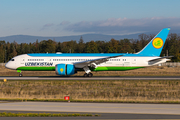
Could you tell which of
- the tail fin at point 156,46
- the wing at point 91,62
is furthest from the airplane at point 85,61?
the tail fin at point 156,46

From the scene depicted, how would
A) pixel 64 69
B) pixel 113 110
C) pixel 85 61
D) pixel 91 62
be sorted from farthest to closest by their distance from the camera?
pixel 91 62
pixel 85 61
pixel 64 69
pixel 113 110

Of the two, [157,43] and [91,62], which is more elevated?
[157,43]

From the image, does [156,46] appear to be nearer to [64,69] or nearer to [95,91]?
[64,69]

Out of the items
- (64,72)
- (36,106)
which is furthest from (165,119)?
(64,72)

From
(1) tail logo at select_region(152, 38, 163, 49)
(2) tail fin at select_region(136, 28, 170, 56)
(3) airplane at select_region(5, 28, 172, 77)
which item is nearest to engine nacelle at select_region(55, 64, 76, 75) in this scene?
(3) airplane at select_region(5, 28, 172, 77)

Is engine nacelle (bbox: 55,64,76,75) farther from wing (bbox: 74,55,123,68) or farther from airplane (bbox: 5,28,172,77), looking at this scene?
wing (bbox: 74,55,123,68)

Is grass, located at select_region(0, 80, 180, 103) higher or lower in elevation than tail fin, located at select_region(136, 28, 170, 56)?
lower


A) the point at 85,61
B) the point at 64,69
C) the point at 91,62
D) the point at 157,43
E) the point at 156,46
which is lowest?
the point at 64,69

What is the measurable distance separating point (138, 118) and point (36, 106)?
7225 millimetres

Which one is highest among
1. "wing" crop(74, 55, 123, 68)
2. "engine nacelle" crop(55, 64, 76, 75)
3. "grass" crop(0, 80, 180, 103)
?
"wing" crop(74, 55, 123, 68)

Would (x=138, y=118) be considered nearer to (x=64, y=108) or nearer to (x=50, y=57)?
(x=64, y=108)

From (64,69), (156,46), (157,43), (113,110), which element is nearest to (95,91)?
(113,110)

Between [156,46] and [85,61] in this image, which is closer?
[85,61]

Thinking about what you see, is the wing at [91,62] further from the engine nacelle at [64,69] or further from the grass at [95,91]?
the grass at [95,91]
